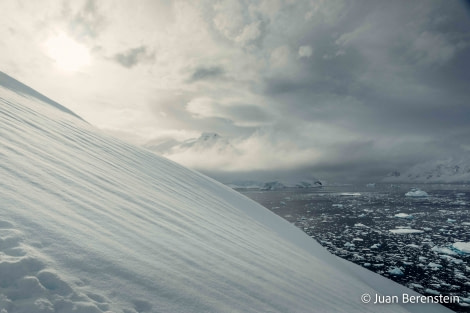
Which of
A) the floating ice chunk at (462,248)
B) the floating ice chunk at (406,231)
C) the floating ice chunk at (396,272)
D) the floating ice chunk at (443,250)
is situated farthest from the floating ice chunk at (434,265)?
the floating ice chunk at (406,231)

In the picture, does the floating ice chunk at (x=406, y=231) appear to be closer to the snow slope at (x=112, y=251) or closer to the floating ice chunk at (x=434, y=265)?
the floating ice chunk at (x=434, y=265)

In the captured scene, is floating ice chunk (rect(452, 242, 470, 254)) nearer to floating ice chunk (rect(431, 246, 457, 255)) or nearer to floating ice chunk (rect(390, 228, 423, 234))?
floating ice chunk (rect(431, 246, 457, 255))

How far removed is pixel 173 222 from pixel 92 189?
60.2 inches

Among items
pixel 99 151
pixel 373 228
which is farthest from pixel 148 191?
pixel 373 228

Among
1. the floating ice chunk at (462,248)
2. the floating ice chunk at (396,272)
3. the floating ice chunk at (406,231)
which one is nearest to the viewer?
the floating ice chunk at (396,272)

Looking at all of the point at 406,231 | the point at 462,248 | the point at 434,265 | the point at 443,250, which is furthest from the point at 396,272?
the point at 406,231

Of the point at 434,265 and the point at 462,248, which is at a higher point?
the point at 462,248

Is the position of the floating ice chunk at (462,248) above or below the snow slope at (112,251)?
above

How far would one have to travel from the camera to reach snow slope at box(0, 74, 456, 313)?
1.85m

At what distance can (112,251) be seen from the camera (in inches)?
95.9

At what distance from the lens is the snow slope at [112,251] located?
185cm

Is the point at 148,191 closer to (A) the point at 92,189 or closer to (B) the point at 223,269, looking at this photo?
(A) the point at 92,189

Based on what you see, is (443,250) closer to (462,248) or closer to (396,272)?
(462,248)

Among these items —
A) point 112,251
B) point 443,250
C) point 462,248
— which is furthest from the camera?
point 443,250
